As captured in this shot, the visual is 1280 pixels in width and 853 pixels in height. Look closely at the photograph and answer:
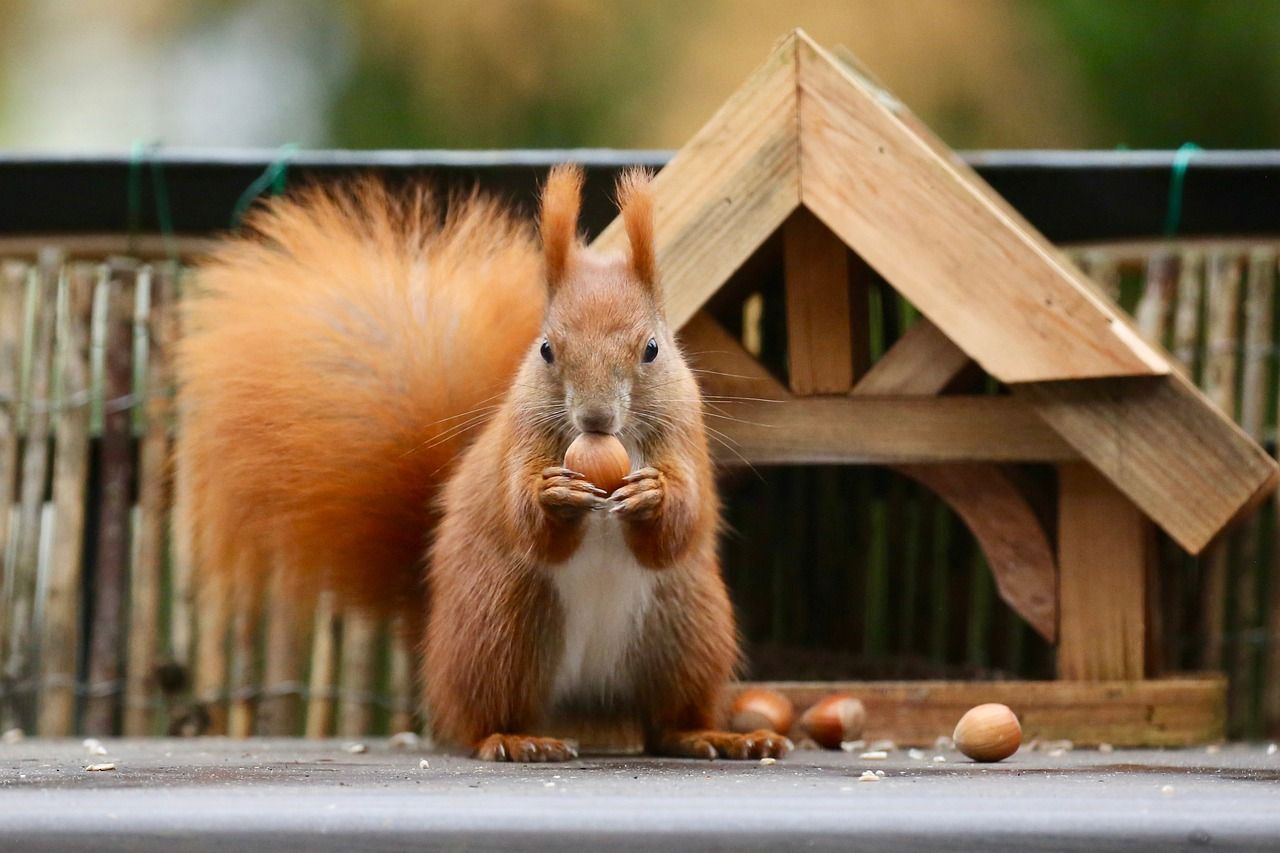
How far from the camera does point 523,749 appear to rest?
5.12 feet

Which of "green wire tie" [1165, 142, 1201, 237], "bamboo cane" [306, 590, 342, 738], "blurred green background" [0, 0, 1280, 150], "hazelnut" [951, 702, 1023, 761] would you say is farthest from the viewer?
"blurred green background" [0, 0, 1280, 150]

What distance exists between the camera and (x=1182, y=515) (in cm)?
179

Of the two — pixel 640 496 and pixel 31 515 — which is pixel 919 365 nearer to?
pixel 640 496

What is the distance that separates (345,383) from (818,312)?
0.59m

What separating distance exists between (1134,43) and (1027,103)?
0.25 metres

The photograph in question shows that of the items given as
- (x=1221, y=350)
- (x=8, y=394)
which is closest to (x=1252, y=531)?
(x=1221, y=350)

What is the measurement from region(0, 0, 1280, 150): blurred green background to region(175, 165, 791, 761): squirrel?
1.46 m

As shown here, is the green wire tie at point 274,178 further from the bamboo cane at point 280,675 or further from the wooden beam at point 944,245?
the wooden beam at point 944,245

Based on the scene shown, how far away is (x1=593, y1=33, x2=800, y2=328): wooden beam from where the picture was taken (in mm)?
1827

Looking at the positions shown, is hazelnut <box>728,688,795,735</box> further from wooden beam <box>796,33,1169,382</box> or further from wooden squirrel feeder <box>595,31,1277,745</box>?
wooden beam <box>796,33,1169,382</box>

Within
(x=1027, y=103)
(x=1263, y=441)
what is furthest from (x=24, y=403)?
(x=1027, y=103)

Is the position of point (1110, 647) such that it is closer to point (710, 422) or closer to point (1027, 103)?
point (710, 422)

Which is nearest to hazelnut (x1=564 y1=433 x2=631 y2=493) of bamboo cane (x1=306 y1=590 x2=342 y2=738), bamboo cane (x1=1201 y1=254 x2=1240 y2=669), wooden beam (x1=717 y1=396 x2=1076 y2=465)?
wooden beam (x1=717 y1=396 x2=1076 y2=465)

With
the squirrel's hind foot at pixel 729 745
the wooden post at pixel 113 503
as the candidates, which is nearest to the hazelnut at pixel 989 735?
the squirrel's hind foot at pixel 729 745
